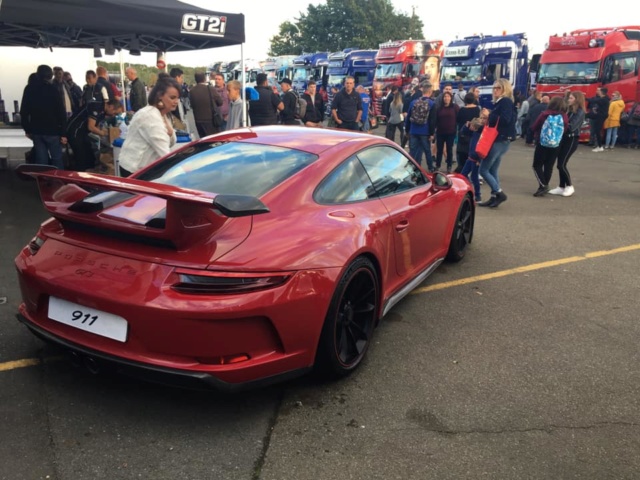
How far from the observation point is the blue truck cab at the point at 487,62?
21.2 metres

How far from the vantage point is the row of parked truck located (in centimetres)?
1777

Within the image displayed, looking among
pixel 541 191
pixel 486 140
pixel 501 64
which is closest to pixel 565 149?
pixel 541 191

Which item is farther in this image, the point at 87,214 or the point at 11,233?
the point at 11,233

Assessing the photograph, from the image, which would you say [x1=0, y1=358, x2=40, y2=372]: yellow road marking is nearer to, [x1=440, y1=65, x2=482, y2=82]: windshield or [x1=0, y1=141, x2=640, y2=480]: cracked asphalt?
[x1=0, y1=141, x2=640, y2=480]: cracked asphalt

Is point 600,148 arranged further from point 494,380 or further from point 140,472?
point 140,472

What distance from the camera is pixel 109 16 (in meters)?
6.96

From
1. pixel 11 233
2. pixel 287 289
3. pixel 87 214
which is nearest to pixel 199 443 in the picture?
pixel 287 289

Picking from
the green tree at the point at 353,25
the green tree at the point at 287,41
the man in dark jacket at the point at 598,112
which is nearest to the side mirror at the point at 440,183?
the man in dark jacket at the point at 598,112

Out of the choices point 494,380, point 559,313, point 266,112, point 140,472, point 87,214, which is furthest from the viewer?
point 266,112

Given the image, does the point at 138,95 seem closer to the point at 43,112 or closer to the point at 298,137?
the point at 43,112

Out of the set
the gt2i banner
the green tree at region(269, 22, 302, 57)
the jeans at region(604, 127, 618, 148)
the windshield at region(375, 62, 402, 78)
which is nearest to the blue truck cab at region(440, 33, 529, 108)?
the windshield at region(375, 62, 402, 78)

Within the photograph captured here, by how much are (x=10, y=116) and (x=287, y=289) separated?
658 inches

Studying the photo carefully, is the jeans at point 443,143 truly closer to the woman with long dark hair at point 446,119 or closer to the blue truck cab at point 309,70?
the woman with long dark hair at point 446,119

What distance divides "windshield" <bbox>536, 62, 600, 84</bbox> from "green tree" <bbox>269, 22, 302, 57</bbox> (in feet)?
172
